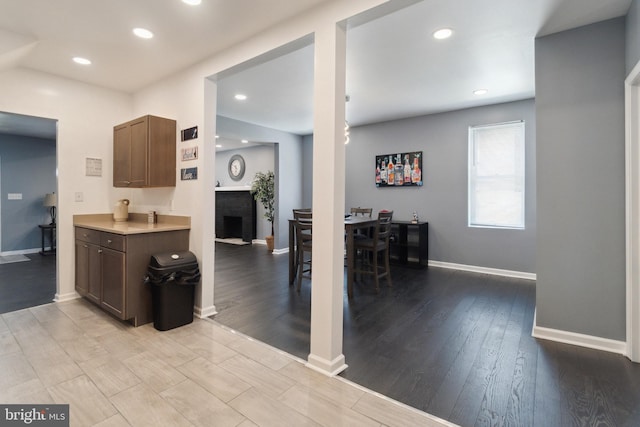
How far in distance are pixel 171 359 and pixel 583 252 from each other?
134 inches

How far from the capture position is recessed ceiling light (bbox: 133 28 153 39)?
2.63m

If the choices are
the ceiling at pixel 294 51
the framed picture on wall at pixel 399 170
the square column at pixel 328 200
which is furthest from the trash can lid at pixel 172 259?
the framed picture on wall at pixel 399 170

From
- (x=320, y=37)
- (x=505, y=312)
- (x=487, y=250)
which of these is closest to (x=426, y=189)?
(x=487, y=250)

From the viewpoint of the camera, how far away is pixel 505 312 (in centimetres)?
332

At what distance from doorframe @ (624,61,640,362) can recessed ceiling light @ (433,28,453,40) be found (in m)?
1.36

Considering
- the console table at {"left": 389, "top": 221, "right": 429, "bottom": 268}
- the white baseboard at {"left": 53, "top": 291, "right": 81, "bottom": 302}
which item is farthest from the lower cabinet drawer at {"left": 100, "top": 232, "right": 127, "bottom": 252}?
the console table at {"left": 389, "top": 221, "right": 429, "bottom": 268}

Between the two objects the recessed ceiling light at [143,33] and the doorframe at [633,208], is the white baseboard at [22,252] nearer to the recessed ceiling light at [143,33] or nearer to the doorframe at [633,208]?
the recessed ceiling light at [143,33]

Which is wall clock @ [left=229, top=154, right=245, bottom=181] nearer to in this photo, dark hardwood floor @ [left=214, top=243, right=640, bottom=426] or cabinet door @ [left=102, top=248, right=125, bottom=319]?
dark hardwood floor @ [left=214, top=243, right=640, bottom=426]

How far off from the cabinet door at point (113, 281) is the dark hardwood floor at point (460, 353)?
0.88 m

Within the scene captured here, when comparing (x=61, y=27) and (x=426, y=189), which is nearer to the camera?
(x=61, y=27)

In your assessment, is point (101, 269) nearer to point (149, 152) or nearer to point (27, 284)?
point (149, 152)

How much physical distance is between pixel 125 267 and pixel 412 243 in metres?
4.30

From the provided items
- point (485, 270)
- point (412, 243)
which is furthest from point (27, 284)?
point (485, 270)

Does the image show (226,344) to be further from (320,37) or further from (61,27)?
(61,27)
